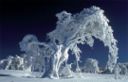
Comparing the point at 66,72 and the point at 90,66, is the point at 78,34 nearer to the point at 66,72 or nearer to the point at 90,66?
the point at 66,72

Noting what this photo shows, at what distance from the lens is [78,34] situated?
11.1 meters

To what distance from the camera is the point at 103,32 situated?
10.9m

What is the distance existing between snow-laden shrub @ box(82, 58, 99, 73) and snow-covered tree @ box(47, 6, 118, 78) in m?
1.18

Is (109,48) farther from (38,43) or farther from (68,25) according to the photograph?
(38,43)

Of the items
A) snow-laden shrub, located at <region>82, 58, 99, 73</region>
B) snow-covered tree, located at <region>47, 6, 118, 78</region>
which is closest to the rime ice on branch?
snow-covered tree, located at <region>47, 6, 118, 78</region>

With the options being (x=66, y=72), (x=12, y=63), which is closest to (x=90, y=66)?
(x=66, y=72)

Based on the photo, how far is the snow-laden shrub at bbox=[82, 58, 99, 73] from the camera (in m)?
12.5

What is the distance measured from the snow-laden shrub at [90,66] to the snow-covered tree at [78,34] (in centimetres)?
118

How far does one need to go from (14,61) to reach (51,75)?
3562 mm

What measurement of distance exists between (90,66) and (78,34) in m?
2.71

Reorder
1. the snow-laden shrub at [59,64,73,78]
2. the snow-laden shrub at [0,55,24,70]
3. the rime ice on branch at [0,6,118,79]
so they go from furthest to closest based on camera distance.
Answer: the snow-laden shrub at [0,55,24,70] < the snow-laden shrub at [59,64,73,78] < the rime ice on branch at [0,6,118,79]

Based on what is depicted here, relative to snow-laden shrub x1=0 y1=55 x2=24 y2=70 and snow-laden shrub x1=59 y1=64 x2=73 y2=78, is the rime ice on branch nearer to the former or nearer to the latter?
snow-laden shrub x1=59 y1=64 x2=73 y2=78

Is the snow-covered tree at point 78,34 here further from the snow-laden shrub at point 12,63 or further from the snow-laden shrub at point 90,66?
the snow-laden shrub at point 12,63

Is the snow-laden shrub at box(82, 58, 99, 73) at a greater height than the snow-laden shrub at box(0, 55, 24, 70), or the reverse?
the snow-laden shrub at box(0, 55, 24, 70)
